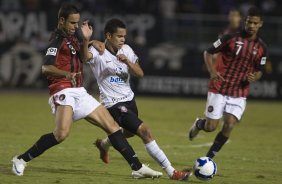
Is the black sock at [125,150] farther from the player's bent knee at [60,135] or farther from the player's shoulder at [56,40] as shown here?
the player's shoulder at [56,40]

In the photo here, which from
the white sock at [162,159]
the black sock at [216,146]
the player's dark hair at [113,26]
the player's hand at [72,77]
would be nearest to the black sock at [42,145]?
the player's hand at [72,77]

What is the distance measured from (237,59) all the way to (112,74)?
2236mm

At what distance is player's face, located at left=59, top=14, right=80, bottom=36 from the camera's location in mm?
8781

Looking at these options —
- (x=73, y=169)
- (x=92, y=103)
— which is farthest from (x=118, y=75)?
(x=73, y=169)

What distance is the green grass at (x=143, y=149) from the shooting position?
9.14 metres

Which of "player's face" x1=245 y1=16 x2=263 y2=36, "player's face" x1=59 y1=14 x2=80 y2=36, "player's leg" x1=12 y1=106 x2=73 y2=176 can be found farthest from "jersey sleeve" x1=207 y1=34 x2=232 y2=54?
"player's leg" x1=12 y1=106 x2=73 y2=176

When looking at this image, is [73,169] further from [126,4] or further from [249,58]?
[126,4]

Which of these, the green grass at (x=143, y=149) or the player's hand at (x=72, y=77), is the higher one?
the player's hand at (x=72, y=77)

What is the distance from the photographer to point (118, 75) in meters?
9.38

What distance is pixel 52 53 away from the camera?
866cm

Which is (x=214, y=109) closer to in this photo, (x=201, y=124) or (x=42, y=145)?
(x=201, y=124)

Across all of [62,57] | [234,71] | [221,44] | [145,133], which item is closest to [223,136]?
[234,71]

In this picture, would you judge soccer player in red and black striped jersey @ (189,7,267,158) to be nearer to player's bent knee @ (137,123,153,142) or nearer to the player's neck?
the player's neck

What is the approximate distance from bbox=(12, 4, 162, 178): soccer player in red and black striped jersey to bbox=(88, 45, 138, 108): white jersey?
51 centimetres
